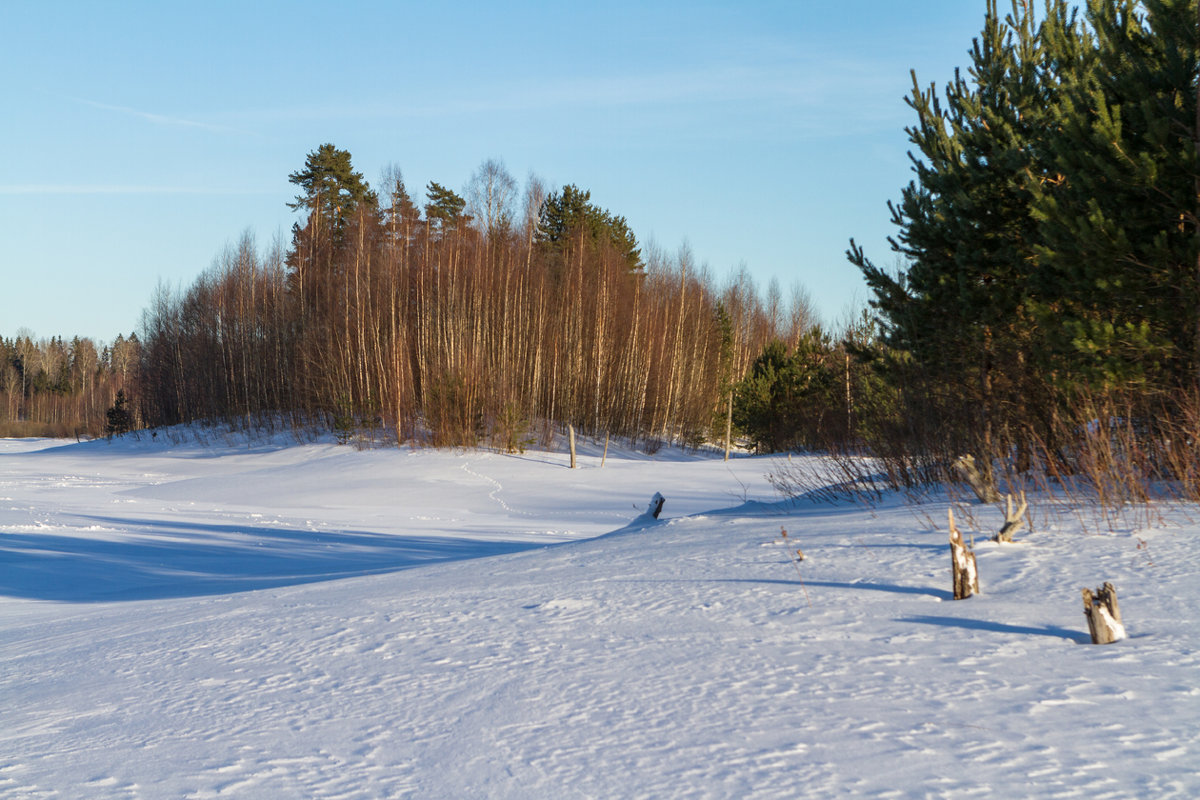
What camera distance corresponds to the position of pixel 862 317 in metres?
21.5

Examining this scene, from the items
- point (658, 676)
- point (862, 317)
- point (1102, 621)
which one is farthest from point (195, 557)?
point (862, 317)

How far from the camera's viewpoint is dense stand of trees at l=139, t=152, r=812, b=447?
27.7 meters

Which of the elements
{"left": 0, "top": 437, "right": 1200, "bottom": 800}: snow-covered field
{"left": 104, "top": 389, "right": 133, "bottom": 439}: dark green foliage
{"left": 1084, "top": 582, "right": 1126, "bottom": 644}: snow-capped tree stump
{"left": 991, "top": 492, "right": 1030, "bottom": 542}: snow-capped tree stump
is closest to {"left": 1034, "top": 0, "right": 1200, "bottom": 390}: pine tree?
{"left": 0, "top": 437, "right": 1200, "bottom": 800}: snow-covered field

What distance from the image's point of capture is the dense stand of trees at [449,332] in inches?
1089

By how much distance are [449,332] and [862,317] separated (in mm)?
12442

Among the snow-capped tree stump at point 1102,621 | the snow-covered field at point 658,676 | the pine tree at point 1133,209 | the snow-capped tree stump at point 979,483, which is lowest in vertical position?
the snow-covered field at point 658,676

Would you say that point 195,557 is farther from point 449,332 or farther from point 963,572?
point 449,332

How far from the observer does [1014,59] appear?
11398 mm

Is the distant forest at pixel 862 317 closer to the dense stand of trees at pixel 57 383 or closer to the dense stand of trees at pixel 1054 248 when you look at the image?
the dense stand of trees at pixel 1054 248

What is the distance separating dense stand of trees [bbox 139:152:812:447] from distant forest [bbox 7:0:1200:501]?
11 cm

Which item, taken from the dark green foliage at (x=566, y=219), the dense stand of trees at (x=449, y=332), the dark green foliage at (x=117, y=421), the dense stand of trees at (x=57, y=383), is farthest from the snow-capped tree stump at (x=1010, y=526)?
the dense stand of trees at (x=57, y=383)

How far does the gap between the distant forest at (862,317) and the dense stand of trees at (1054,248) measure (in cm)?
3

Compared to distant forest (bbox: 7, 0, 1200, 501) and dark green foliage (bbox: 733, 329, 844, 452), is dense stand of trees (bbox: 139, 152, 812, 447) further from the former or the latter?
dark green foliage (bbox: 733, 329, 844, 452)

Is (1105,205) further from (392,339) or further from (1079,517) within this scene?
(392,339)
